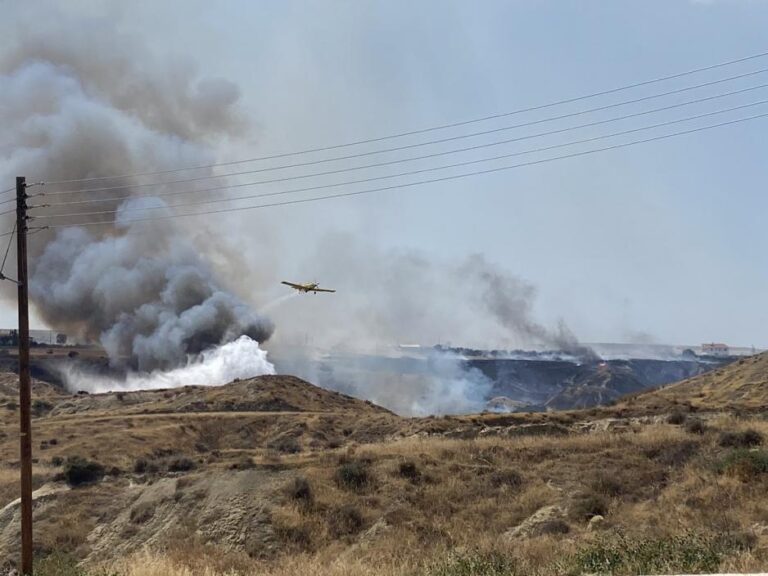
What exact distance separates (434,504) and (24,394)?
16.5 m

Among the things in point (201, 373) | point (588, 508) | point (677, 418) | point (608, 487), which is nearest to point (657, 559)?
point (588, 508)

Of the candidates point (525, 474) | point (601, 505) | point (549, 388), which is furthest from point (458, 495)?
point (549, 388)

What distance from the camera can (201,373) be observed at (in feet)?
350

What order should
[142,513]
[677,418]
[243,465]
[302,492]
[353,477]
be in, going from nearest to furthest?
[302,492], [142,513], [353,477], [243,465], [677,418]

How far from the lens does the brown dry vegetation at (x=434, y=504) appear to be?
22.0 meters

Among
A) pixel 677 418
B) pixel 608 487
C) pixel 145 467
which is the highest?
pixel 677 418

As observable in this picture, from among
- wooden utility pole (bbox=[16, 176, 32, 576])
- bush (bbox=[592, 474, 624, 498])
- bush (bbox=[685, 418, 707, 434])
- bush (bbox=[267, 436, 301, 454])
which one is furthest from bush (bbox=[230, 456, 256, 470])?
bush (bbox=[685, 418, 707, 434])

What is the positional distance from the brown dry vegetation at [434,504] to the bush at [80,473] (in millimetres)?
1056

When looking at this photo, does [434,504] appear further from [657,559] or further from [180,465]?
[657,559]

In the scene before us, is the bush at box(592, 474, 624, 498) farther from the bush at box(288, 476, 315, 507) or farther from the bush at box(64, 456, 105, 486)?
the bush at box(64, 456, 105, 486)

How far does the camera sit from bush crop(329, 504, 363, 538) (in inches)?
1245

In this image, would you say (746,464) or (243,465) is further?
(243,465)

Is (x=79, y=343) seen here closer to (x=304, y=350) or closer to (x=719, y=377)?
(x=304, y=350)

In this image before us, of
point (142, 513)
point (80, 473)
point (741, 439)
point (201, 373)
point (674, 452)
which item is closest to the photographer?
point (741, 439)
